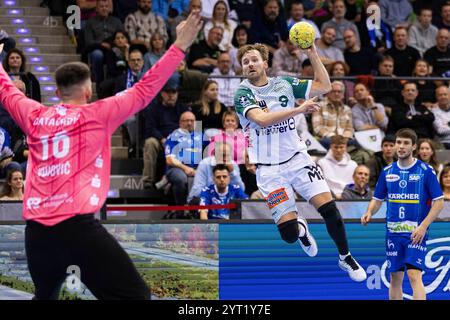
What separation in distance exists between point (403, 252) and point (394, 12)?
8939 mm

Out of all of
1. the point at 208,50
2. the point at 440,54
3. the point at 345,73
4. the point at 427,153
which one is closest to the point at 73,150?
the point at 427,153

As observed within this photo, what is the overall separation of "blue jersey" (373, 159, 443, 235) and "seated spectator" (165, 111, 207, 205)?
4.18 metres

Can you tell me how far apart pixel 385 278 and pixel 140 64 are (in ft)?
17.3

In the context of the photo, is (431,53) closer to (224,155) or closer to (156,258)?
(224,155)

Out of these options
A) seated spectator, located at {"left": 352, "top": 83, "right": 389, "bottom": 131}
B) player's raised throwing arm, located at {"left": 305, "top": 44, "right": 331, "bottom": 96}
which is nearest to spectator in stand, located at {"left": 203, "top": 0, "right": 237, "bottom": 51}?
seated spectator, located at {"left": 352, "top": 83, "right": 389, "bottom": 131}

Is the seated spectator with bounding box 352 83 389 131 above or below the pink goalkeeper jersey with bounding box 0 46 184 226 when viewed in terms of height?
above

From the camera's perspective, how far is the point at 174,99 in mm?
15242

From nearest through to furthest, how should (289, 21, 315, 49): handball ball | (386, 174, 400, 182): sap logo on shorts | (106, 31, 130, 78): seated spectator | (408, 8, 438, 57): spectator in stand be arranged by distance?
(289, 21, 315, 49): handball ball < (386, 174, 400, 182): sap logo on shorts < (106, 31, 130, 78): seated spectator < (408, 8, 438, 57): spectator in stand

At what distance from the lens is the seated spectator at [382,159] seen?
49.7ft

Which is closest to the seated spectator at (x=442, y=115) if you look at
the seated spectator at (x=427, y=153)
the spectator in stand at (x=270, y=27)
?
the seated spectator at (x=427, y=153)

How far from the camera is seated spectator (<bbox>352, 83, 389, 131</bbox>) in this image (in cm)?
1603

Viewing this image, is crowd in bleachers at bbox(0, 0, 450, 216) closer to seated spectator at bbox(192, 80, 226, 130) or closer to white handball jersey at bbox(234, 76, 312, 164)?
seated spectator at bbox(192, 80, 226, 130)

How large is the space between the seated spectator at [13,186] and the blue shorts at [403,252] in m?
4.87

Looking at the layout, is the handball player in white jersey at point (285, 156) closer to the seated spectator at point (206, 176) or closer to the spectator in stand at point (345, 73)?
the seated spectator at point (206, 176)
